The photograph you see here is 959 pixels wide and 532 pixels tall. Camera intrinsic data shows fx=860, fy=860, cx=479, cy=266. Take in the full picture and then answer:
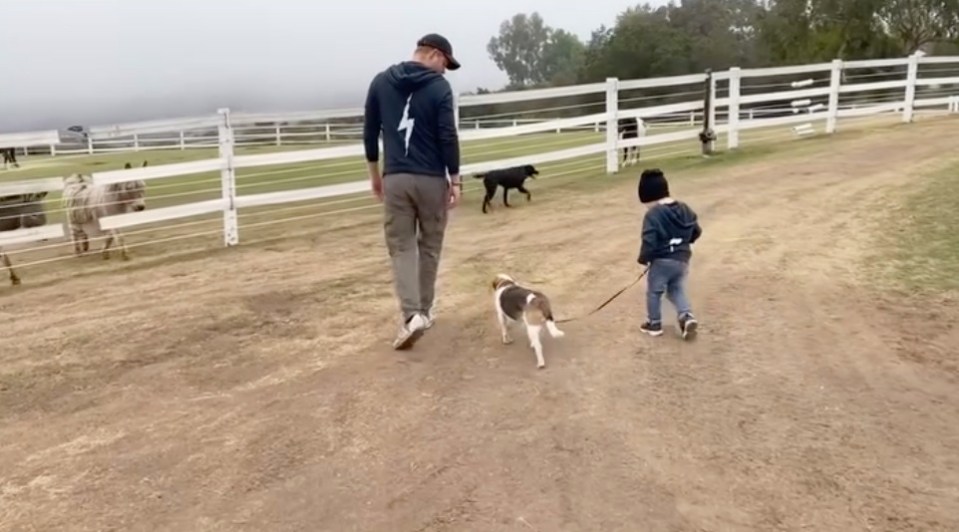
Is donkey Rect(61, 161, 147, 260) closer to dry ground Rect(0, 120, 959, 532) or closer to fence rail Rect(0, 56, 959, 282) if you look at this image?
fence rail Rect(0, 56, 959, 282)

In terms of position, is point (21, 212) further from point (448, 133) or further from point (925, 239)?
point (925, 239)

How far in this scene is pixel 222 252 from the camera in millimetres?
8523

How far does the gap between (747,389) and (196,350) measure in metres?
3.31

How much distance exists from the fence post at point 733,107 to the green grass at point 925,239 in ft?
15.7

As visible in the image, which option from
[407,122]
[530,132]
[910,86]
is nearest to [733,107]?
[530,132]

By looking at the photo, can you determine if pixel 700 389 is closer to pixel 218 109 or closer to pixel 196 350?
pixel 196 350

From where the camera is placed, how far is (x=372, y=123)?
5145mm

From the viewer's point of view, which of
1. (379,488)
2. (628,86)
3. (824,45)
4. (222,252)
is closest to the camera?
(379,488)

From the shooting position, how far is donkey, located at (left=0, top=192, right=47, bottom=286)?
7.93 metres

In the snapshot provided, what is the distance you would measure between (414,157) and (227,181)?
4.52 meters

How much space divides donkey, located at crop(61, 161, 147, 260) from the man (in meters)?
4.35

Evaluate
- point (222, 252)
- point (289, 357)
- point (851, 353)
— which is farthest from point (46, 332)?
point (851, 353)

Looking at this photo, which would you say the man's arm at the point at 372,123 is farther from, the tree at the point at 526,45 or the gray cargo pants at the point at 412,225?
the tree at the point at 526,45

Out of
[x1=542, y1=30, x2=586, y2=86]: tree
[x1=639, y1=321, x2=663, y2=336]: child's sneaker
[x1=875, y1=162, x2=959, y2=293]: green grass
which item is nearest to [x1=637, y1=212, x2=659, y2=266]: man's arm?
[x1=639, y1=321, x2=663, y2=336]: child's sneaker
